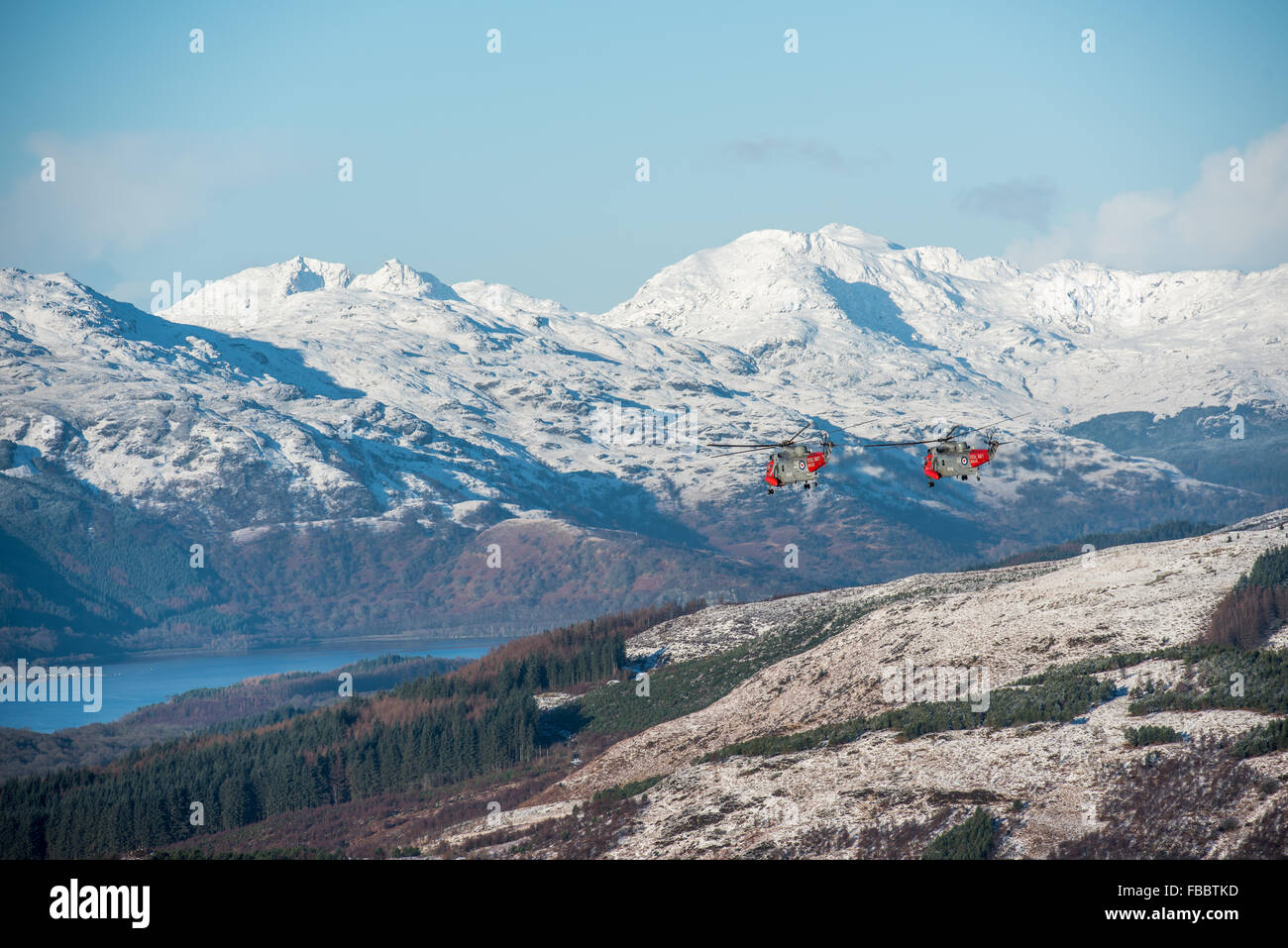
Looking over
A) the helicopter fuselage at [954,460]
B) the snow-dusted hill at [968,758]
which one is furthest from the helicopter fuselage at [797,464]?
the snow-dusted hill at [968,758]


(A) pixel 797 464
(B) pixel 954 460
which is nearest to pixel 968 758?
(B) pixel 954 460

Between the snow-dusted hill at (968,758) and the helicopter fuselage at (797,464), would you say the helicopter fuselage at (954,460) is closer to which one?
the helicopter fuselage at (797,464)

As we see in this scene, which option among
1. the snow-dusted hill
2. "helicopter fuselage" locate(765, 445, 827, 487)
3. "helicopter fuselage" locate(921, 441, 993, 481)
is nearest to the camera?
"helicopter fuselage" locate(765, 445, 827, 487)

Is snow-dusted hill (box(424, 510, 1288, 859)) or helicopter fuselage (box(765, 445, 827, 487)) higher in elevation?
helicopter fuselage (box(765, 445, 827, 487))

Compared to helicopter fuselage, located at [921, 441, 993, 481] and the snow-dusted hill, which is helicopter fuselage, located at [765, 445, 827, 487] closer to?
helicopter fuselage, located at [921, 441, 993, 481]

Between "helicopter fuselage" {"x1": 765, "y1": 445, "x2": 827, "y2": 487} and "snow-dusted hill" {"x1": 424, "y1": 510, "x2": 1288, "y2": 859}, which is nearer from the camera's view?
"helicopter fuselage" {"x1": 765, "y1": 445, "x2": 827, "y2": 487}

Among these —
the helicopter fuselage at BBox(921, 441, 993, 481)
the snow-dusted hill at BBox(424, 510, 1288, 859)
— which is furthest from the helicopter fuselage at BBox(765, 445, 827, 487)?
the snow-dusted hill at BBox(424, 510, 1288, 859)

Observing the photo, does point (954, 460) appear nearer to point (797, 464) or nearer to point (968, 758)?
point (797, 464)
